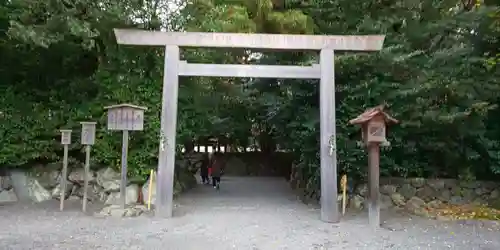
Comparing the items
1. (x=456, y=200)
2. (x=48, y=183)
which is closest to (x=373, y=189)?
(x=456, y=200)

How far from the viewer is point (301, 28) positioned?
10.1m

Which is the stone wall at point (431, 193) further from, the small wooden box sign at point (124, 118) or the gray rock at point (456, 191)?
the small wooden box sign at point (124, 118)

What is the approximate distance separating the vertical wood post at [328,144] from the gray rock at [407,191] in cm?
272

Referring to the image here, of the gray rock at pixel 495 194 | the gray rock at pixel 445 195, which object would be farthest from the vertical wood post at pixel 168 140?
the gray rock at pixel 495 194

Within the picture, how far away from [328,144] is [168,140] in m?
3.35

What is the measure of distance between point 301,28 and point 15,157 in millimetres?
7897

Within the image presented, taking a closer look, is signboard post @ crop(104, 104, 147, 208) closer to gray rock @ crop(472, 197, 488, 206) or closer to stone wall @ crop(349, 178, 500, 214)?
stone wall @ crop(349, 178, 500, 214)

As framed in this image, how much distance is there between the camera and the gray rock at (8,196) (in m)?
9.80

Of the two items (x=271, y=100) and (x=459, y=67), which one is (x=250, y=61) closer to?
(x=271, y=100)

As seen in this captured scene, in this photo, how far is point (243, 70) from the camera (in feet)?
27.5

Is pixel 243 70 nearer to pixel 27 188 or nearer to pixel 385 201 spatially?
pixel 385 201

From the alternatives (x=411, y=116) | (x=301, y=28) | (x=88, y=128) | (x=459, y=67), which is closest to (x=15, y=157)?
(x=88, y=128)

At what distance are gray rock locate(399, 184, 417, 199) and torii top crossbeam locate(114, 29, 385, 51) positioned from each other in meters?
3.76

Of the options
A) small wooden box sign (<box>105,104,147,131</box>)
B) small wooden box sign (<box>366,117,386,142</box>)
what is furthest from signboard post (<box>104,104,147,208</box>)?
small wooden box sign (<box>366,117,386,142</box>)
